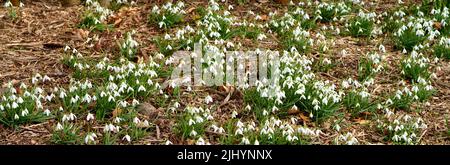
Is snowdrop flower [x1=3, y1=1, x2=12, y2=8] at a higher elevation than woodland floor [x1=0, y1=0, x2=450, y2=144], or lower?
higher

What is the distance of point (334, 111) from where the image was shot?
208 inches

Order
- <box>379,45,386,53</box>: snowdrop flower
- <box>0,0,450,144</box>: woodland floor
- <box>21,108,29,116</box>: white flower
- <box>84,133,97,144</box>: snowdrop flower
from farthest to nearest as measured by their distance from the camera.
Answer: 1. <box>379,45,386,53</box>: snowdrop flower
2. <box>0,0,450,144</box>: woodland floor
3. <box>21,108,29,116</box>: white flower
4. <box>84,133,97,144</box>: snowdrop flower

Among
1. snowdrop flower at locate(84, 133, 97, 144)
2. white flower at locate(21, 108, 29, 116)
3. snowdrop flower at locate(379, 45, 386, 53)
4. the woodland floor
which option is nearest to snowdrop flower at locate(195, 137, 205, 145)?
the woodland floor

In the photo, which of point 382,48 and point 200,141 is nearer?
point 200,141

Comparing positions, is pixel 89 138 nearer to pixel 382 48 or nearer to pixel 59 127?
pixel 59 127

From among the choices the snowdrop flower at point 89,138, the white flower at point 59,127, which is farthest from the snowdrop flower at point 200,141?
the white flower at point 59,127

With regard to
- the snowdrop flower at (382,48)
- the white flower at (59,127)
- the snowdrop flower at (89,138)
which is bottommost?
the snowdrop flower at (89,138)

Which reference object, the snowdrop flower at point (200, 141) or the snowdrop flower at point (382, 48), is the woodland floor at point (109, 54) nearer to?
the snowdrop flower at point (382, 48)

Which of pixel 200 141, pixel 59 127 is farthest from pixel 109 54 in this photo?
pixel 200 141

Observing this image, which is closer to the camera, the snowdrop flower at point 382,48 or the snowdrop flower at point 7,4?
the snowdrop flower at point 382,48

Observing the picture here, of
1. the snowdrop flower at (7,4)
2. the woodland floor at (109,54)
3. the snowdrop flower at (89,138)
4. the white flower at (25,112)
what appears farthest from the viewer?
the snowdrop flower at (7,4)

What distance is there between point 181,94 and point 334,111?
4.12 ft

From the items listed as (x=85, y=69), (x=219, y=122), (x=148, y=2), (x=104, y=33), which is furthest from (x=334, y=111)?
(x=148, y=2)

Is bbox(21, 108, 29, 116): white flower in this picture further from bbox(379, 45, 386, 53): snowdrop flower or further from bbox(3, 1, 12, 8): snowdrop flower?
bbox(379, 45, 386, 53): snowdrop flower
